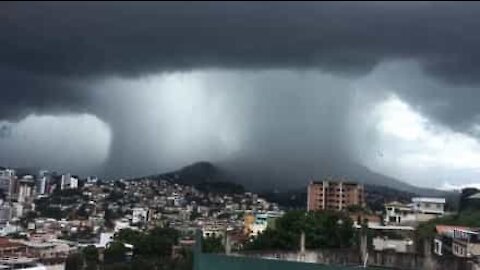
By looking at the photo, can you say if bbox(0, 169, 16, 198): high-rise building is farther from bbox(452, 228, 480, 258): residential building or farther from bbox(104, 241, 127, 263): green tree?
bbox(452, 228, 480, 258): residential building

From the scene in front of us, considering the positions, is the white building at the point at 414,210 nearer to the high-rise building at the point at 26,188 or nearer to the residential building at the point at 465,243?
the residential building at the point at 465,243

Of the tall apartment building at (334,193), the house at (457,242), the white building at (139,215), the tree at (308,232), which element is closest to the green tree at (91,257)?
the tree at (308,232)

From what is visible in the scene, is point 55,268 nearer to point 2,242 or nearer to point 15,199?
point 2,242

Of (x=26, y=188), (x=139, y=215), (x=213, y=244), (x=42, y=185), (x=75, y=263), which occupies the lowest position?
(x=75, y=263)

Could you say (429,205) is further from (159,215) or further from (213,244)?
(213,244)

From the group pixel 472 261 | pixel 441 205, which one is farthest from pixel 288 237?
pixel 441 205

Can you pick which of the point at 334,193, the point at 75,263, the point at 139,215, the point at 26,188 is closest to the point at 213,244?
the point at 75,263

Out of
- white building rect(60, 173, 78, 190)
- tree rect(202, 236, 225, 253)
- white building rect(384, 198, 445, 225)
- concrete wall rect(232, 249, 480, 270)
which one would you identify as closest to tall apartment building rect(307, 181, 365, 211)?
white building rect(384, 198, 445, 225)
